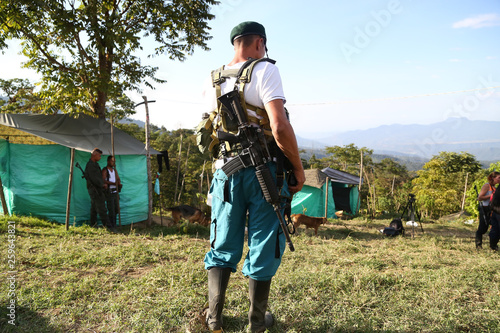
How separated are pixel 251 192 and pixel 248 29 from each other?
3.92ft

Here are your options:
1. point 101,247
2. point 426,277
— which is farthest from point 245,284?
point 101,247

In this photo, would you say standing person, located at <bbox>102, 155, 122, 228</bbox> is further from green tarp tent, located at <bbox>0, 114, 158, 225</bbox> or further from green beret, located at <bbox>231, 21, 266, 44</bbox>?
green beret, located at <bbox>231, 21, 266, 44</bbox>

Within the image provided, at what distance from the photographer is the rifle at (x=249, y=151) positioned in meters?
2.09

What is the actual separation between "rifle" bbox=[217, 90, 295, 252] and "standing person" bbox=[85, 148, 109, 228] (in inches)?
239

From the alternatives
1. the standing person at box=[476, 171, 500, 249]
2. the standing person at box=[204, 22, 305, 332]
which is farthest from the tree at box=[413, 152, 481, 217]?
the standing person at box=[204, 22, 305, 332]

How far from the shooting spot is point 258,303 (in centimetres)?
224

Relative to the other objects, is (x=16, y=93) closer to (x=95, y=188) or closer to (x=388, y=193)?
(x=95, y=188)

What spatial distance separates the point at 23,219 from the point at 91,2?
6.09 m

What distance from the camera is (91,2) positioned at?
8.80 meters

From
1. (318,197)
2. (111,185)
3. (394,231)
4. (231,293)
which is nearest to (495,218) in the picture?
(394,231)

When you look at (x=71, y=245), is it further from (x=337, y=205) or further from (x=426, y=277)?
(x=337, y=205)

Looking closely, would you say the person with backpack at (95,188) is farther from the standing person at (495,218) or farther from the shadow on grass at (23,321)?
the standing person at (495,218)

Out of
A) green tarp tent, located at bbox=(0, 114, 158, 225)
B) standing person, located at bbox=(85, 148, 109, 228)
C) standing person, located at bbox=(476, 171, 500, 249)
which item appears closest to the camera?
standing person, located at bbox=(476, 171, 500, 249)

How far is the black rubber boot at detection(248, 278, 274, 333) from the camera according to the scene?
221cm
